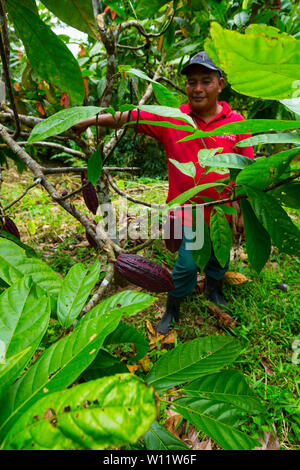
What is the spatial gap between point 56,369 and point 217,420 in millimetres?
248

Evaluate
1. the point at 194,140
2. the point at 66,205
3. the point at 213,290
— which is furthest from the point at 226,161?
the point at 213,290

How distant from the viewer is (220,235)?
53 cm

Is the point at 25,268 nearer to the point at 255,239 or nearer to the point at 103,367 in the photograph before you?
the point at 103,367

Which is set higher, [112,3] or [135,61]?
[135,61]

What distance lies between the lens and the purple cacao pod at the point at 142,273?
62 cm

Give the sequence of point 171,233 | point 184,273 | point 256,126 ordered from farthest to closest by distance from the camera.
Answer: point 184,273 → point 171,233 → point 256,126

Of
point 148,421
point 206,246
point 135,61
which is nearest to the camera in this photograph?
point 148,421

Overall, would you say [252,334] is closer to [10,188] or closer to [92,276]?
[92,276]

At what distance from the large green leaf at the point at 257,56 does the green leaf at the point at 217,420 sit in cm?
42

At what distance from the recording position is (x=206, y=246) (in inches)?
23.6

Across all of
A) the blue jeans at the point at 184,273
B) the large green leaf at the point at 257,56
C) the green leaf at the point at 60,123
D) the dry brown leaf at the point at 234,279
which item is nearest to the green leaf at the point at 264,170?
the large green leaf at the point at 257,56

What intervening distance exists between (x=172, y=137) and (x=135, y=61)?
28.4 inches

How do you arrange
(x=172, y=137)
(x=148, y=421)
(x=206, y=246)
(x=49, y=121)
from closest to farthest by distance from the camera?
(x=148, y=421) < (x=49, y=121) < (x=206, y=246) < (x=172, y=137)

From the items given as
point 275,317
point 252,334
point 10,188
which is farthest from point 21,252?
point 10,188
